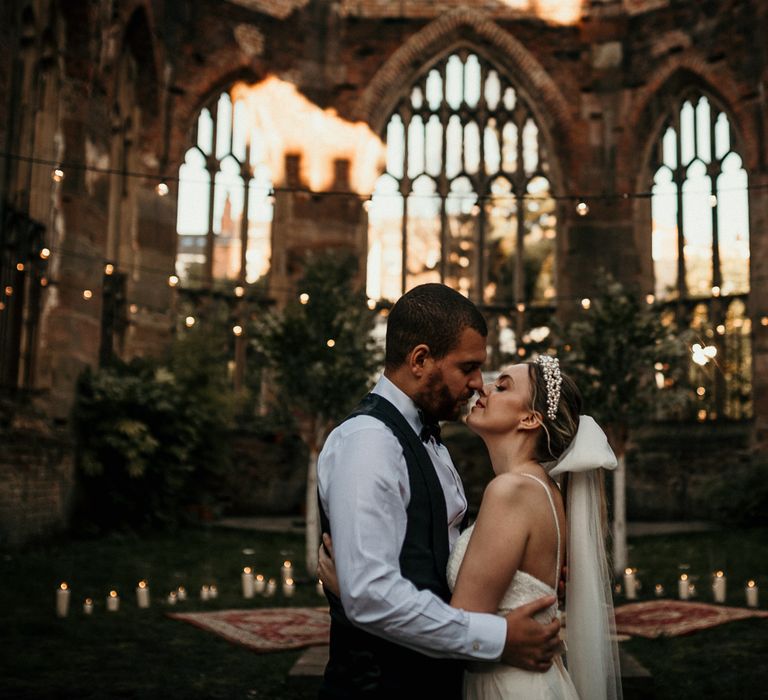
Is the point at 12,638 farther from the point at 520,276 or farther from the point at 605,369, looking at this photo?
the point at 520,276

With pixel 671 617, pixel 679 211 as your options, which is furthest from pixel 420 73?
pixel 671 617

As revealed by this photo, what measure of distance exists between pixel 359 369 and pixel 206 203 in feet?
29.0

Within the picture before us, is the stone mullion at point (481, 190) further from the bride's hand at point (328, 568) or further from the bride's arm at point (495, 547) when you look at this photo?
the bride's hand at point (328, 568)

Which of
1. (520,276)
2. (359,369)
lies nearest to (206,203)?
(520,276)

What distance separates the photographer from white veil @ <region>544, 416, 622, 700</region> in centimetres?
303

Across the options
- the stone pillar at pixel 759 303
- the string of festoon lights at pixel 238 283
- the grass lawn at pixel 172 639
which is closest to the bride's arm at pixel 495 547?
the grass lawn at pixel 172 639

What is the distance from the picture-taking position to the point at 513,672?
2.66 m

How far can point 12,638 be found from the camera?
301 inches

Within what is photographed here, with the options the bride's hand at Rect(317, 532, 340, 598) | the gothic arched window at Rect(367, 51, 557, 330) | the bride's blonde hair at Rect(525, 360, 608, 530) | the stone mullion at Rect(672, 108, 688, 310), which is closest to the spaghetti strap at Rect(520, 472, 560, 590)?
the bride's blonde hair at Rect(525, 360, 608, 530)

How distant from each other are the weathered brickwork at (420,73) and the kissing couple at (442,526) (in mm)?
14100

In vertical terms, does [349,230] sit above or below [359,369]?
above

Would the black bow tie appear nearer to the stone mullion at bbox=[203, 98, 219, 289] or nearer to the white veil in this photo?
the white veil

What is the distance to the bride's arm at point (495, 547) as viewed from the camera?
8.32 feet

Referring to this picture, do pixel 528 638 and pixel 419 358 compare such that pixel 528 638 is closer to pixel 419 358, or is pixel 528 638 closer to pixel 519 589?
pixel 519 589
